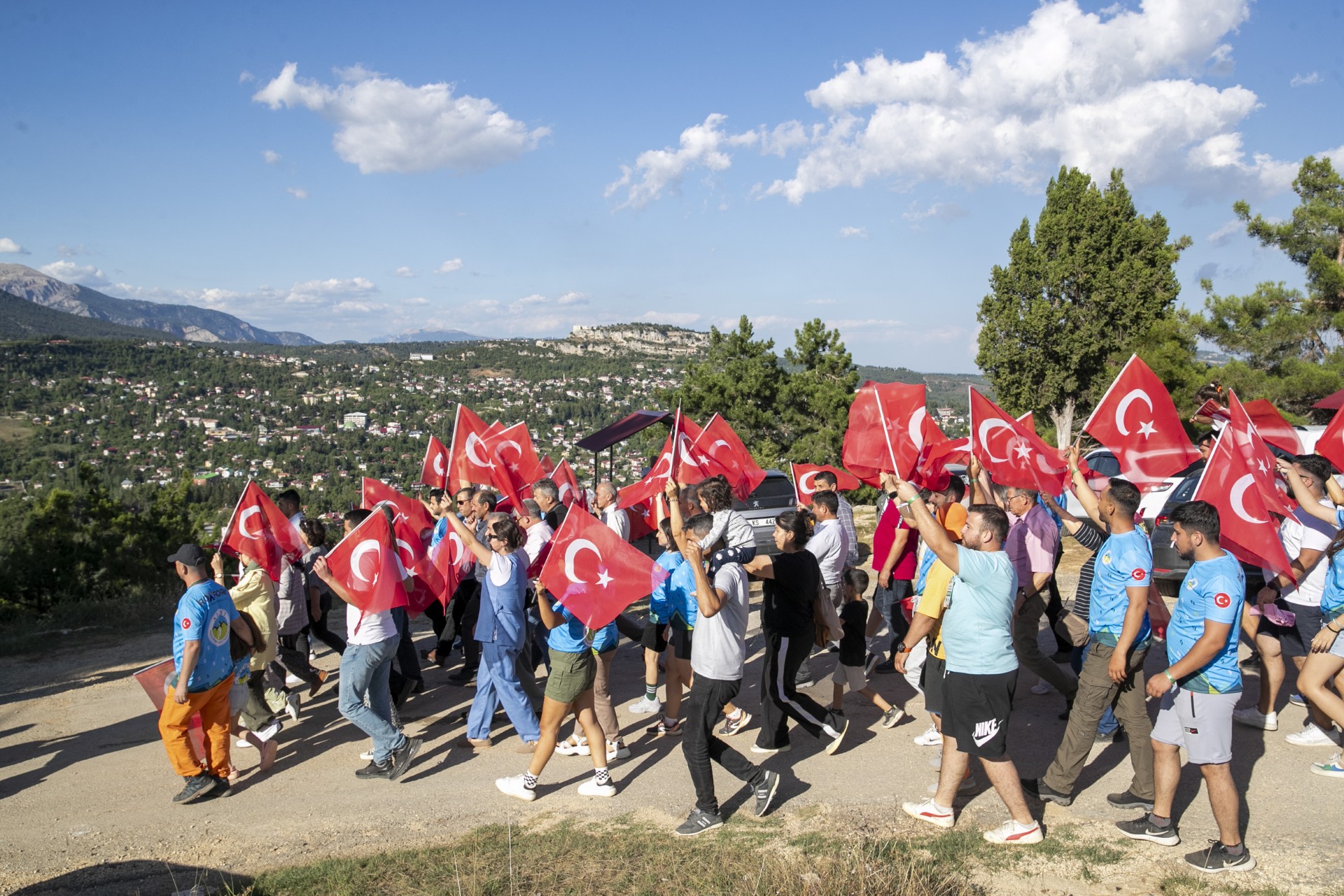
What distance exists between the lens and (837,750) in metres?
5.91

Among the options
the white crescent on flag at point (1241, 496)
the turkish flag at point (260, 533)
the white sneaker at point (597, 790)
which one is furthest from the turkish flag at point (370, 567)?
the white crescent on flag at point (1241, 496)

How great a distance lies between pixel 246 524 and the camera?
265 inches

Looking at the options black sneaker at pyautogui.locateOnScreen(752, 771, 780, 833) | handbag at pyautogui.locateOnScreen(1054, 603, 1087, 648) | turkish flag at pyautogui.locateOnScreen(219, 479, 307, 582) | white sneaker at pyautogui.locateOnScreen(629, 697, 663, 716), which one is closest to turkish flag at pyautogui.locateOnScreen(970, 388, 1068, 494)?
handbag at pyautogui.locateOnScreen(1054, 603, 1087, 648)

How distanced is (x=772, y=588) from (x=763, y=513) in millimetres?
7268

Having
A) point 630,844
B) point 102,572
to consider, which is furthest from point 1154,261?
point 102,572

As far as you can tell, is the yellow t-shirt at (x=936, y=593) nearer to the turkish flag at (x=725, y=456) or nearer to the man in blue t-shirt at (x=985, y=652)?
the man in blue t-shirt at (x=985, y=652)

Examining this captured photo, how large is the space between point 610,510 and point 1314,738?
6.00 meters

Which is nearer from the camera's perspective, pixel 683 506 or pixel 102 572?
pixel 683 506

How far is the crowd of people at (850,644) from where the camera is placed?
430 centimetres

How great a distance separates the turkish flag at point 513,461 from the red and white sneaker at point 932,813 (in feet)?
19.0

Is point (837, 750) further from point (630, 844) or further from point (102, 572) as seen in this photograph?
point (102, 572)

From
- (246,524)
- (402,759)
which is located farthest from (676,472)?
(246,524)

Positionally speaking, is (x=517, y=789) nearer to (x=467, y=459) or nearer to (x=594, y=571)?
(x=594, y=571)

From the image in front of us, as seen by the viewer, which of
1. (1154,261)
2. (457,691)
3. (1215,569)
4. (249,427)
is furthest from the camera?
(249,427)
